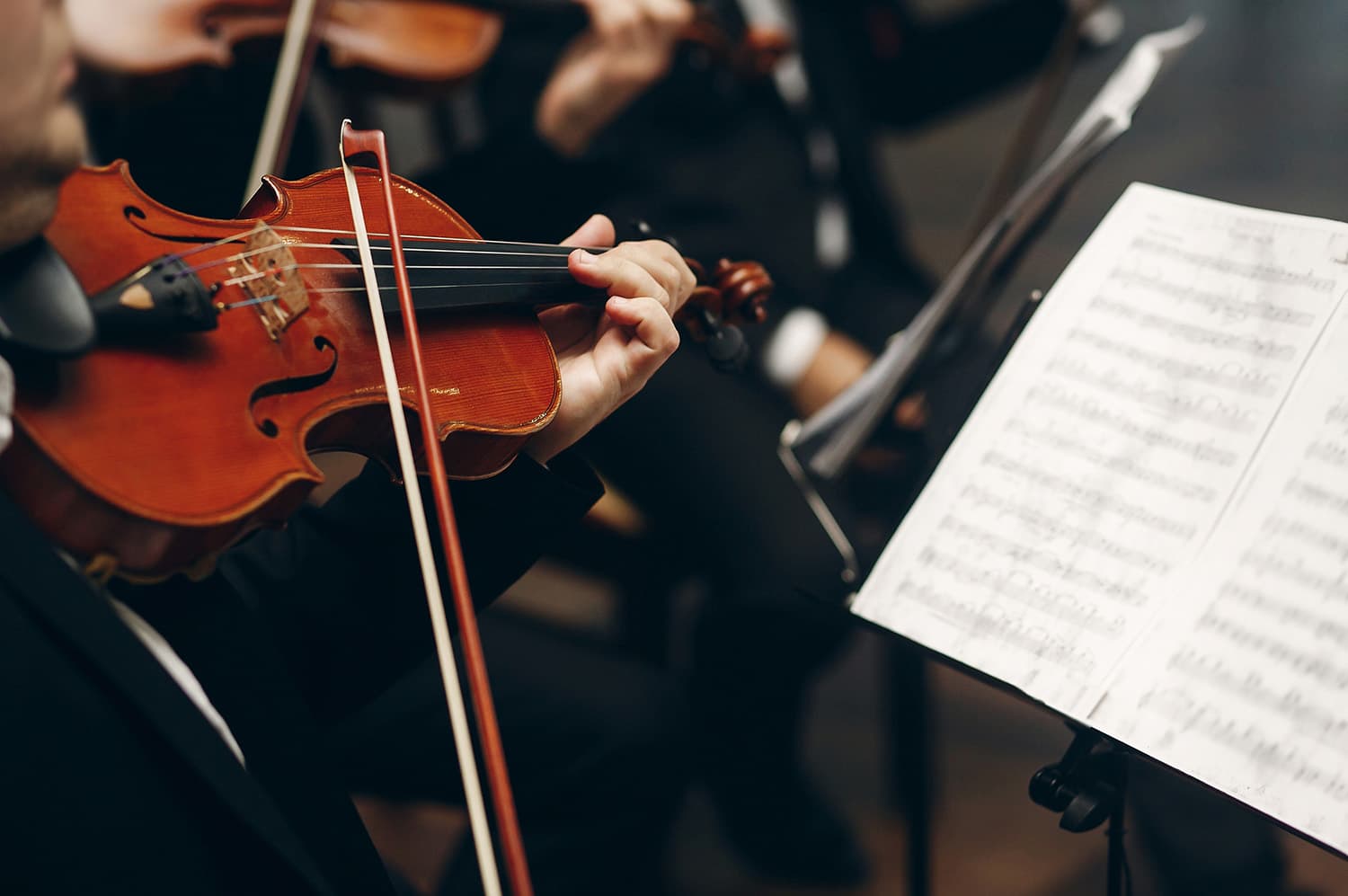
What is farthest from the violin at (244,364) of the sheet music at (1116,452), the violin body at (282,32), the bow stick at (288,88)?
the violin body at (282,32)

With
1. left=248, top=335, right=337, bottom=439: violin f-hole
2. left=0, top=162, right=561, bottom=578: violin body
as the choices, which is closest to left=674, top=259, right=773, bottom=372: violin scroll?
left=0, top=162, right=561, bottom=578: violin body

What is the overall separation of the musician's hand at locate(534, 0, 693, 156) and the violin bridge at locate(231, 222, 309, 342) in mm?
682

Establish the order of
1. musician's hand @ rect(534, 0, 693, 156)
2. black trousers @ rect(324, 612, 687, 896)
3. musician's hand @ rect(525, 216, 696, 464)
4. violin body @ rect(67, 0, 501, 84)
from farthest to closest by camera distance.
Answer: musician's hand @ rect(534, 0, 693, 156), violin body @ rect(67, 0, 501, 84), black trousers @ rect(324, 612, 687, 896), musician's hand @ rect(525, 216, 696, 464)

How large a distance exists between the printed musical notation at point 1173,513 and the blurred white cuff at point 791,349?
1.87ft

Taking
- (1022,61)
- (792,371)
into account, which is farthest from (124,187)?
(1022,61)

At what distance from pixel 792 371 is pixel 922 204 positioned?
4.68ft

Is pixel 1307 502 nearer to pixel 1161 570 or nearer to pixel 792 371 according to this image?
pixel 1161 570

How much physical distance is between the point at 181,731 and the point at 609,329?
343mm

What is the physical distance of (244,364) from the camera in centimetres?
54

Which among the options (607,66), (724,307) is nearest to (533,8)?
(607,66)

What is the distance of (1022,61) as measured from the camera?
1.40 m

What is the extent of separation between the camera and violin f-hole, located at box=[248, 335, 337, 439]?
53 centimetres

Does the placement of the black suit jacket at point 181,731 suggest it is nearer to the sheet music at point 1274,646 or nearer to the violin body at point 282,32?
the sheet music at point 1274,646

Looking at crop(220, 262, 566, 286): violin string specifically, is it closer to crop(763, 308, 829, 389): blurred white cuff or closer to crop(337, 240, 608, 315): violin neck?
crop(337, 240, 608, 315): violin neck
